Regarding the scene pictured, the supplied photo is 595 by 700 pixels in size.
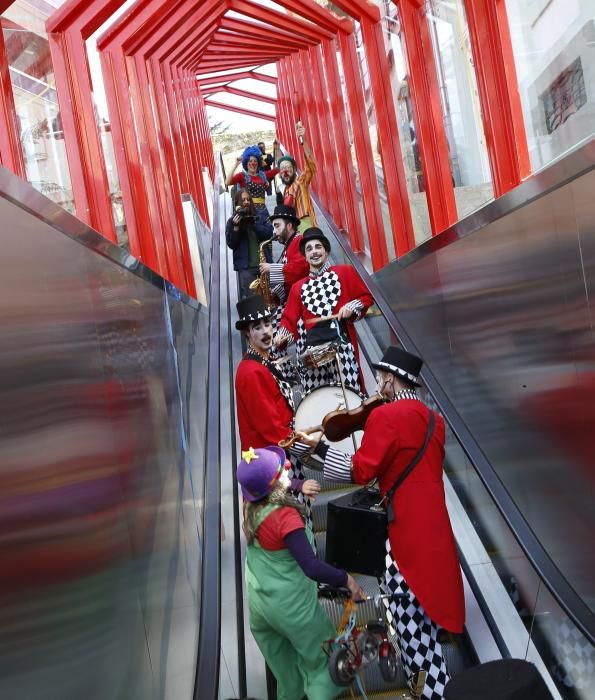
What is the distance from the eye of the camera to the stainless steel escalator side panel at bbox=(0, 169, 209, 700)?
2.15 metres

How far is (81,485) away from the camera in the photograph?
2893mm

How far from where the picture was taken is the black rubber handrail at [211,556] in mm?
4269

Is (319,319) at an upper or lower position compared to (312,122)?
lower

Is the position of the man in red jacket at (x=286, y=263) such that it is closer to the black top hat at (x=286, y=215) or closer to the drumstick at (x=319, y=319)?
the black top hat at (x=286, y=215)

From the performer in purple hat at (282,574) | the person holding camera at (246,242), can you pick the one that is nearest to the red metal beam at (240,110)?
the person holding camera at (246,242)

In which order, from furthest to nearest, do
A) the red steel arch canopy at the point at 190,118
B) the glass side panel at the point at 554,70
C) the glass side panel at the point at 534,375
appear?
the red steel arch canopy at the point at 190,118
the glass side panel at the point at 554,70
the glass side panel at the point at 534,375

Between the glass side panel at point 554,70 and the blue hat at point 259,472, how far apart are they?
225 centimetres

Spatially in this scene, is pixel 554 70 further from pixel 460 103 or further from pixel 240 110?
pixel 240 110

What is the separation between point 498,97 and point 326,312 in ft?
6.89

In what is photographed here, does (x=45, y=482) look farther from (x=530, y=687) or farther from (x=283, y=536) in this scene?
(x=283, y=536)

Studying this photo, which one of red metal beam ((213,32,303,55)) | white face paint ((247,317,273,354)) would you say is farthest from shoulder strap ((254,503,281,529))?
red metal beam ((213,32,303,55))

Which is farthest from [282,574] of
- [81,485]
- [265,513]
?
[81,485]

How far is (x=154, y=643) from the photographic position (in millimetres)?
3859

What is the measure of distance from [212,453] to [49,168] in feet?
7.63
